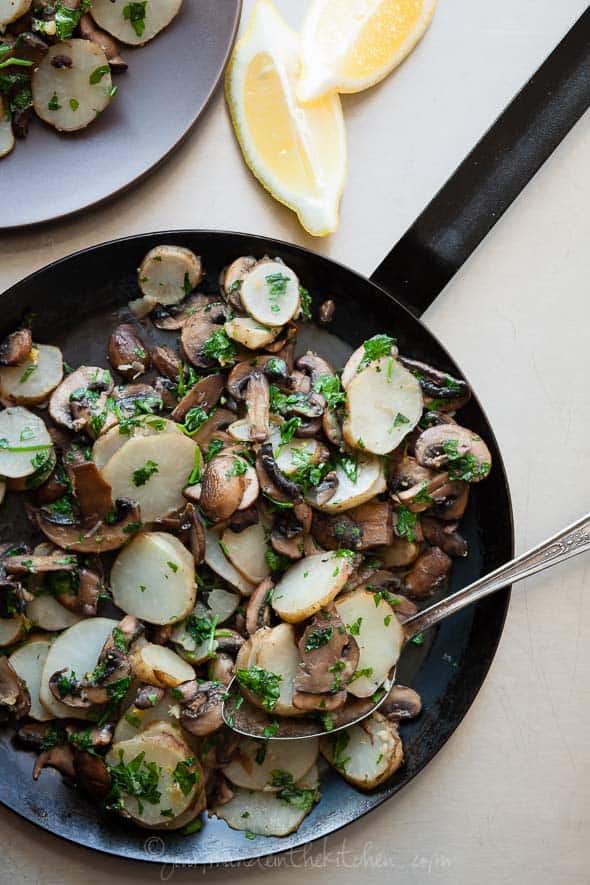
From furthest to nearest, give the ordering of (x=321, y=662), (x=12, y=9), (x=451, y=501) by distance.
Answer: (x=451, y=501) → (x=12, y=9) → (x=321, y=662)

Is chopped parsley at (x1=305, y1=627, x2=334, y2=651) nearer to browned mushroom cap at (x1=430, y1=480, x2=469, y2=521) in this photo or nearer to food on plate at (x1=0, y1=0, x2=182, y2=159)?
browned mushroom cap at (x1=430, y1=480, x2=469, y2=521)

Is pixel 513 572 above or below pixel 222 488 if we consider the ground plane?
above

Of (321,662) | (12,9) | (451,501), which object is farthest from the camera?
(451,501)

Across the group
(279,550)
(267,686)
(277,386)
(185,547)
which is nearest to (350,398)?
(277,386)

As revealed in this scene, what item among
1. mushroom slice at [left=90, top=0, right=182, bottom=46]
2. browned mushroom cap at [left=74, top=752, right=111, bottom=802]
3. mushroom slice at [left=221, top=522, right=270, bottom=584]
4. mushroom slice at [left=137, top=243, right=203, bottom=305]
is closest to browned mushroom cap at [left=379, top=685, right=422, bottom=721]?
mushroom slice at [left=221, top=522, right=270, bottom=584]

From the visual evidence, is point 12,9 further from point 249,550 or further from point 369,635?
point 369,635

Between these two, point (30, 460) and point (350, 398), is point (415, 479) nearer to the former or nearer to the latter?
point (350, 398)

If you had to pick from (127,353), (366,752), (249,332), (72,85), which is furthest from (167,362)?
(366,752)
